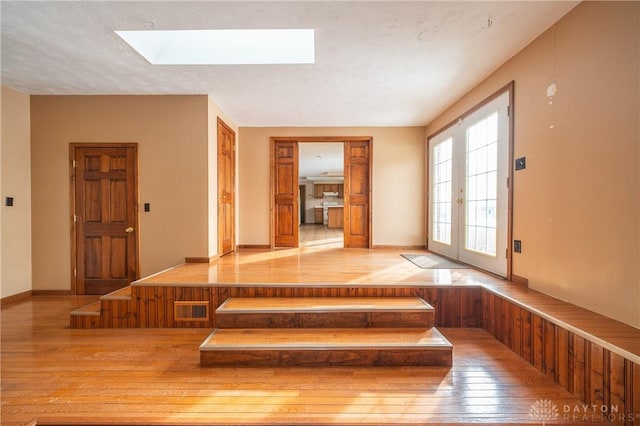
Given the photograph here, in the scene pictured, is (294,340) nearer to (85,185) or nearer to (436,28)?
(436,28)

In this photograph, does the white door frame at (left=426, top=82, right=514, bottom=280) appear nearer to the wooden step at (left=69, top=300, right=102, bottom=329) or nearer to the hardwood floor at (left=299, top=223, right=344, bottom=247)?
the hardwood floor at (left=299, top=223, right=344, bottom=247)

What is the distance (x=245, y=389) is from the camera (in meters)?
1.93

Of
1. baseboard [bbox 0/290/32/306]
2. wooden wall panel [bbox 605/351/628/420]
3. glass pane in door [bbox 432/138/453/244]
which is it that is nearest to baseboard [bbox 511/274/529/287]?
wooden wall panel [bbox 605/351/628/420]

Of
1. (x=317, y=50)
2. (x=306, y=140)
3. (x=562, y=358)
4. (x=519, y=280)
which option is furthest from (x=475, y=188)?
(x=306, y=140)

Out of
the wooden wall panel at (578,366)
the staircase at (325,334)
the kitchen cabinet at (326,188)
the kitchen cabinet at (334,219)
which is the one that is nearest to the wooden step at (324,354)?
the staircase at (325,334)

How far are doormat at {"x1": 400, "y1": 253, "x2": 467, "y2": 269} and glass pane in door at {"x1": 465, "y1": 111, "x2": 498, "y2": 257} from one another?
326mm

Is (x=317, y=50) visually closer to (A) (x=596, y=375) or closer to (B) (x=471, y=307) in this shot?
(B) (x=471, y=307)

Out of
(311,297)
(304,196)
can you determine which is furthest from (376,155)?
(304,196)

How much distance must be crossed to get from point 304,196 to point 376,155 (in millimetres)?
9212

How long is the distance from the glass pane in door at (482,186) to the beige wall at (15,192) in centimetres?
591

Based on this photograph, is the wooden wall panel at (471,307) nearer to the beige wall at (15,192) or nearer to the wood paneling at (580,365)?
the wood paneling at (580,365)

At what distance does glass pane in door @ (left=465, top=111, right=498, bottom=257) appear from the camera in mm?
3355

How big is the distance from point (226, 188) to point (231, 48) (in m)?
2.30

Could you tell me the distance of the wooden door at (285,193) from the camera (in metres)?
5.66
